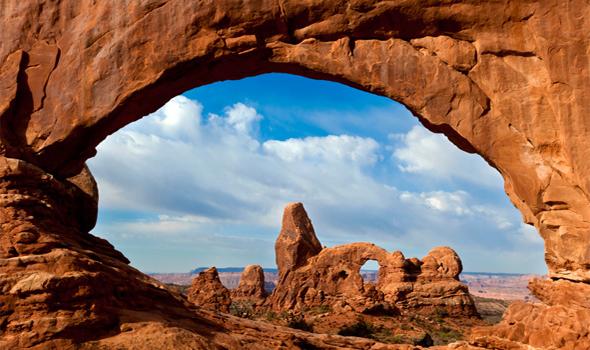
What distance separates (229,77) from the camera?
13.1 metres

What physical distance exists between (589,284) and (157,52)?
1052 centimetres

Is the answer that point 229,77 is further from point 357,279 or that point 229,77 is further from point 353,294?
point 357,279

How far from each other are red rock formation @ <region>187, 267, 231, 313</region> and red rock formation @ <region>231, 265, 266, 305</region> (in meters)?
22.3

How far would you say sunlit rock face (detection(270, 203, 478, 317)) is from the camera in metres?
40.4

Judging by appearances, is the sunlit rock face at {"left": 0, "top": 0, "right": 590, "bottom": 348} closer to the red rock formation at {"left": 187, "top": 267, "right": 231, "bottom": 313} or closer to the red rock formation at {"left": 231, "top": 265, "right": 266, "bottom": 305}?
the red rock formation at {"left": 187, "top": 267, "right": 231, "bottom": 313}

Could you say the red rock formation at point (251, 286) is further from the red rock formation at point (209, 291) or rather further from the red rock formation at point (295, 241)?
the red rock formation at point (209, 291)

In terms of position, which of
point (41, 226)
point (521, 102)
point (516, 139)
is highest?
point (521, 102)

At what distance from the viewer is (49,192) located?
12.0 meters

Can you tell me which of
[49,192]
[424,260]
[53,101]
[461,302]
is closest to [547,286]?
[49,192]

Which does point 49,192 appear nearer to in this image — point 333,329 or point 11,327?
point 11,327

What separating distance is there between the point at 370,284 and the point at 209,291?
15366 mm

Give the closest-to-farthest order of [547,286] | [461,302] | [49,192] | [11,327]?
[11,327], [547,286], [49,192], [461,302]

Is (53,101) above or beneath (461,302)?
above

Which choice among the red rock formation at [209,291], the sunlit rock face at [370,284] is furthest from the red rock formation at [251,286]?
the red rock formation at [209,291]
